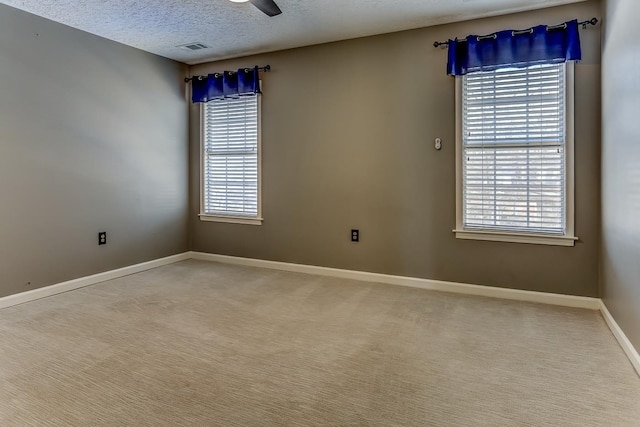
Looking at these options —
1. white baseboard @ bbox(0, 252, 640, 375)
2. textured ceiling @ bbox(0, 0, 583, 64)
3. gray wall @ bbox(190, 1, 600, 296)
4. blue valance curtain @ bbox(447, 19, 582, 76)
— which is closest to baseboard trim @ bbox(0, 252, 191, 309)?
white baseboard @ bbox(0, 252, 640, 375)

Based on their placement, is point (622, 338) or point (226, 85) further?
point (226, 85)

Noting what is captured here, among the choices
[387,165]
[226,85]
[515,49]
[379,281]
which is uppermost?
[226,85]

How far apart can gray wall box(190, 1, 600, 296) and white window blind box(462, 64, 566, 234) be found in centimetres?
15

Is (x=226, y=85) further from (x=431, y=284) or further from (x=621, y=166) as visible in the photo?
(x=621, y=166)

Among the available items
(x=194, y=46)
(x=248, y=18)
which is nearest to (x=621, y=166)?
(x=248, y=18)

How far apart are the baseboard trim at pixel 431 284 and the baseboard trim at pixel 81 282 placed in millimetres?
663

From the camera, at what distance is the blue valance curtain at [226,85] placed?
4.36 meters

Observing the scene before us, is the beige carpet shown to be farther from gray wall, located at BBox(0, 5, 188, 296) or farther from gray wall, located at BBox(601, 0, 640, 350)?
gray wall, located at BBox(0, 5, 188, 296)

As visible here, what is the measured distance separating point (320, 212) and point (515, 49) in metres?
2.39

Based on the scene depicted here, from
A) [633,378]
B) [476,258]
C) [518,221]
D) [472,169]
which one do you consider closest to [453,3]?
[472,169]

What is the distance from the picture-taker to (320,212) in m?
4.16

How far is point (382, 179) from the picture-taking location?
12.6ft

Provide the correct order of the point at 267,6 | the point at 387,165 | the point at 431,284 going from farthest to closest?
the point at 387,165, the point at 431,284, the point at 267,6

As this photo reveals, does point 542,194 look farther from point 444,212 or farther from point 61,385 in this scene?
point 61,385
